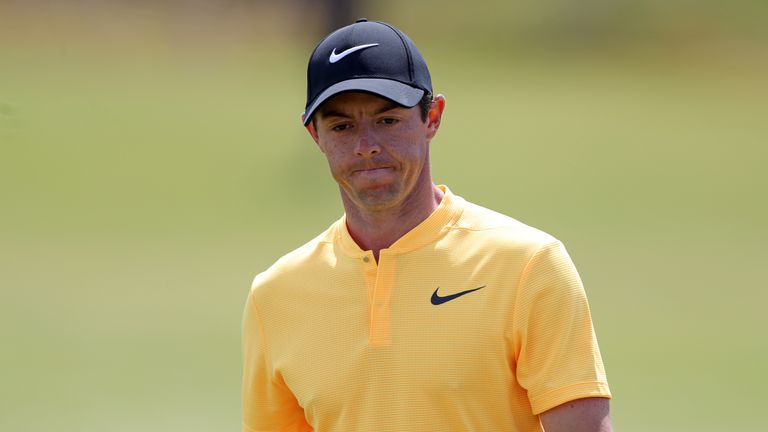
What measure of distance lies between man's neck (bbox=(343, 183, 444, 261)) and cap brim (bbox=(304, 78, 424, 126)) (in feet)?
0.44

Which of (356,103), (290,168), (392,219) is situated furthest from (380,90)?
(290,168)

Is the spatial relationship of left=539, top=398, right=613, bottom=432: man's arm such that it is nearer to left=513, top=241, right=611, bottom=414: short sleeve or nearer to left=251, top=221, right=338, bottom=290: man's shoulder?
left=513, top=241, right=611, bottom=414: short sleeve

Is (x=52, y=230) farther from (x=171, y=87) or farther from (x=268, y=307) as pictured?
(x=268, y=307)

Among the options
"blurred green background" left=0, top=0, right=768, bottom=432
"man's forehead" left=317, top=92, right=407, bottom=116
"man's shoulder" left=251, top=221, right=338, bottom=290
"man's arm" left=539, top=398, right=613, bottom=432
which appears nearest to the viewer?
"man's arm" left=539, top=398, right=613, bottom=432

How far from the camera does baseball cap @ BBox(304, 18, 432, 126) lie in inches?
49.9

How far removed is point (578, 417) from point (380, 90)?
45 cm

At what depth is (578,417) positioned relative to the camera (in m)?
1.18

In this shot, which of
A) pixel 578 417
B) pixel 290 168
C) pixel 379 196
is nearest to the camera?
pixel 578 417

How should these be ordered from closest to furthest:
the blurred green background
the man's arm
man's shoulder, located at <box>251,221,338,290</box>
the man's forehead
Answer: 1. the man's arm
2. the man's forehead
3. man's shoulder, located at <box>251,221,338,290</box>
4. the blurred green background

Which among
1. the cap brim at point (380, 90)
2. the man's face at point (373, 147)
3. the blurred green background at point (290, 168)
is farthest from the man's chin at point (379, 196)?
the blurred green background at point (290, 168)

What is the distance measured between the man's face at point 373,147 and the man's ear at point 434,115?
1.6 inches

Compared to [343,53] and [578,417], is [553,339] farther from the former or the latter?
[343,53]

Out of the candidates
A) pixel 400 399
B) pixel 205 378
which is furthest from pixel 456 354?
pixel 205 378

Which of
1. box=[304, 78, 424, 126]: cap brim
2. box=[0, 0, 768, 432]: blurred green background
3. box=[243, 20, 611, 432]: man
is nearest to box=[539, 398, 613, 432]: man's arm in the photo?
box=[243, 20, 611, 432]: man
